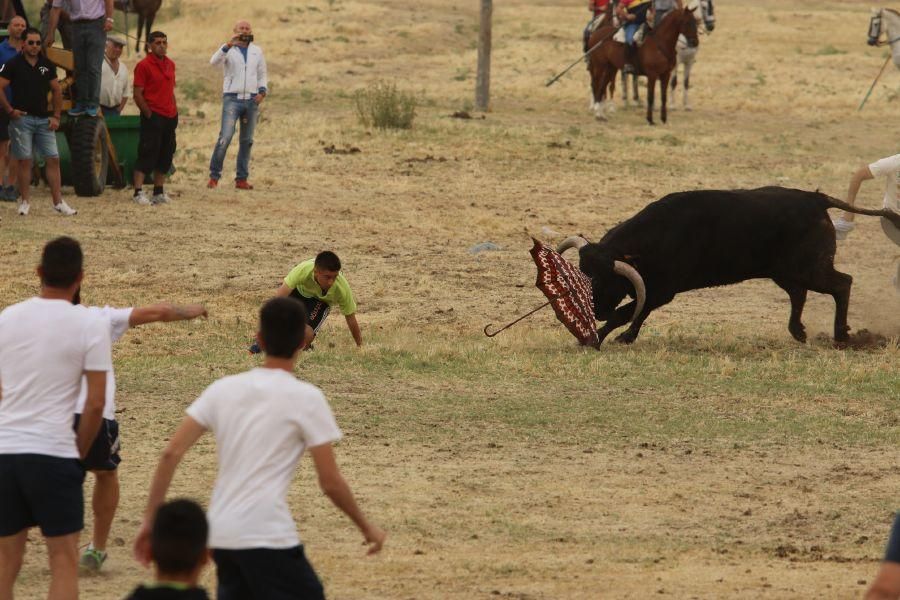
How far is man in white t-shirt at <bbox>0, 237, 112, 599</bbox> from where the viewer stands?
5.75 metres

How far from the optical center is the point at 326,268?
36.3ft

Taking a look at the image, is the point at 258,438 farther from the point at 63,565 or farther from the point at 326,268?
the point at 326,268

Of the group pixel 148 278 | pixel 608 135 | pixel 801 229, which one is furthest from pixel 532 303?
pixel 608 135

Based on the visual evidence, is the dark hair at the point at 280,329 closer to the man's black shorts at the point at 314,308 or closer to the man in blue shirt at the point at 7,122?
the man's black shorts at the point at 314,308

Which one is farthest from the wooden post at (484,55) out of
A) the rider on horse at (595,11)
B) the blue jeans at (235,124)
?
the blue jeans at (235,124)

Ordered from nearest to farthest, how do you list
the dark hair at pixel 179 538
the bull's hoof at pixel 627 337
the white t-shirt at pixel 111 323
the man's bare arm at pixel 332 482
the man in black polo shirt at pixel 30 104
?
the dark hair at pixel 179 538 → the man's bare arm at pixel 332 482 → the white t-shirt at pixel 111 323 → the bull's hoof at pixel 627 337 → the man in black polo shirt at pixel 30 104

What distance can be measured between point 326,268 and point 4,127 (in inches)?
286

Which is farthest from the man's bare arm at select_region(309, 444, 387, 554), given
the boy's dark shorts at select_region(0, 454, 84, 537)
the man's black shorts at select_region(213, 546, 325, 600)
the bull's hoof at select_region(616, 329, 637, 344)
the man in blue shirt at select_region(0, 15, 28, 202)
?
the man in blue shirt at select_region(0, 15, 28, 202)

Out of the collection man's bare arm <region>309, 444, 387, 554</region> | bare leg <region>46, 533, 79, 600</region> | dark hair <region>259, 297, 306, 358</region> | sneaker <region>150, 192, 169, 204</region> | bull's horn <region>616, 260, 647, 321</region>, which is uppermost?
dark hair <region>259, 297, 306, 358</region>

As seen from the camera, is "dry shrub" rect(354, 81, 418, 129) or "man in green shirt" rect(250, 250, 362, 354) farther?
"dry shrub" rect(354, 81, 418, 129)

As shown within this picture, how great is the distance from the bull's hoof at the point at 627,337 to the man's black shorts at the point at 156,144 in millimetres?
6938

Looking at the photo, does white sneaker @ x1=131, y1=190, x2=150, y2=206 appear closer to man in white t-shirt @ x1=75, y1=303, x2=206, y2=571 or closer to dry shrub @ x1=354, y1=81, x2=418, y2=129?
dry shrub @ x1=354, y1=81, x2=418, y2=129

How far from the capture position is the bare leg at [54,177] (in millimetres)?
16922

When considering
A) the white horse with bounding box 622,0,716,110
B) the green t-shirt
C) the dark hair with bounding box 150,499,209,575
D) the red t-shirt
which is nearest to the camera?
the dark hair with bounding box 150,499,209,575
